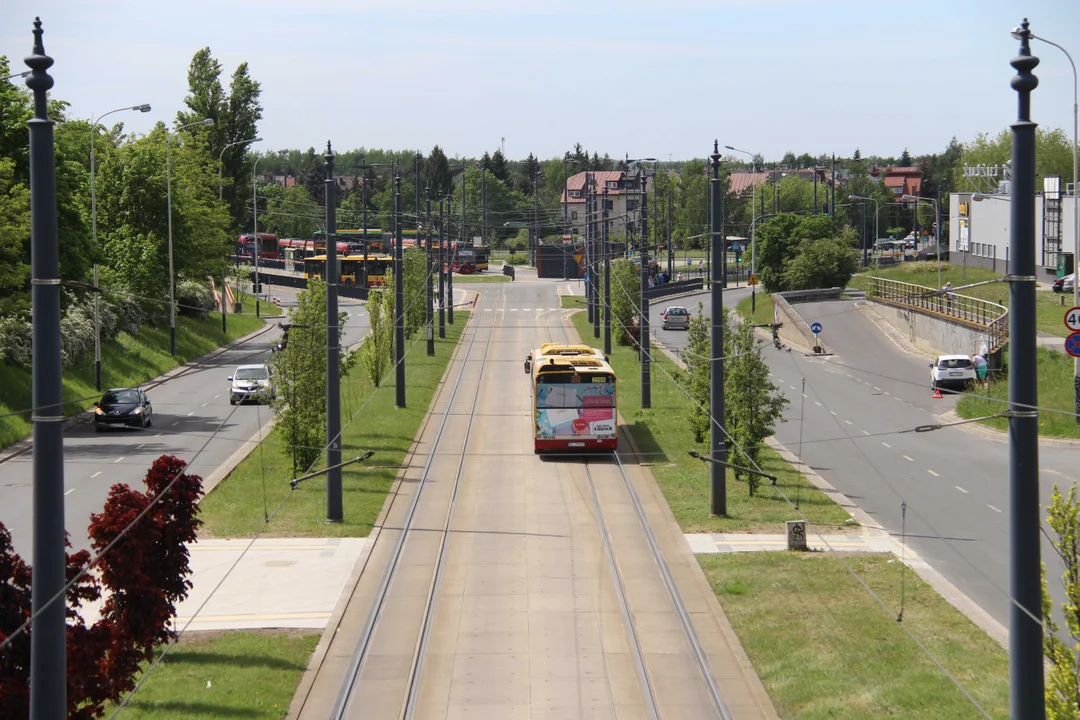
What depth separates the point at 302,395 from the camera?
102ft

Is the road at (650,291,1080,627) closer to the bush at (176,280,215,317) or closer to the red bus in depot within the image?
the bush at (176,280,215,317)

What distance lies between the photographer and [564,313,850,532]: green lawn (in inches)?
1056

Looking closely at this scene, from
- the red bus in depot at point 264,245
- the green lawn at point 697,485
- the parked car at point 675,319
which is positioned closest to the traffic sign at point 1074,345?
the green lawn at point 697,485

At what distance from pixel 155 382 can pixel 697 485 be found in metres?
29.6

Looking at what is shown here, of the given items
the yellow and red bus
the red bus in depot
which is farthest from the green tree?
the red bus in depot

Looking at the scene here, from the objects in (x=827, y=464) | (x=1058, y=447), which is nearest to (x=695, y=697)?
(x=827, y=464)

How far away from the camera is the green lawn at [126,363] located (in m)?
39.8

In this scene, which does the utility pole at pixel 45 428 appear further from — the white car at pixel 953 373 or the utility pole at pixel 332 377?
the white car at pixel 953 373

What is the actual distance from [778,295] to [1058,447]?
3840 cm

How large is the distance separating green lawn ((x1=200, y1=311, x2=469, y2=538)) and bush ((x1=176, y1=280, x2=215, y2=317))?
2675 centimetres

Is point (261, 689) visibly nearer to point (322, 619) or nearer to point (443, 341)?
point (322, 619)

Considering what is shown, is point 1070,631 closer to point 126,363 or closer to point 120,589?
point 120,589

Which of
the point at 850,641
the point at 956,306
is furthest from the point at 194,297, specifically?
the point at 850,641

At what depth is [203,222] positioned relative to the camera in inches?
2645
